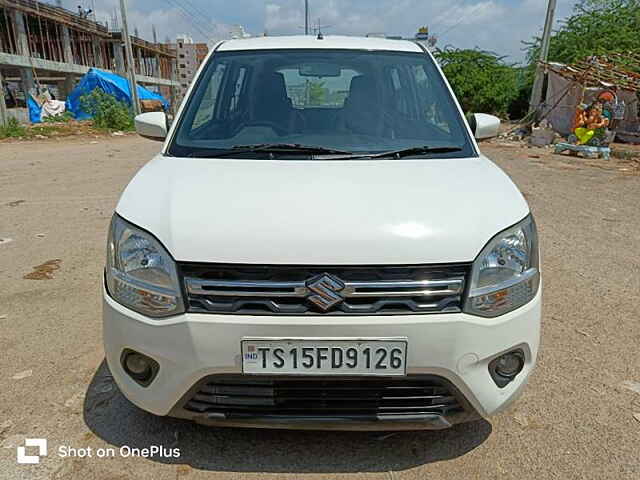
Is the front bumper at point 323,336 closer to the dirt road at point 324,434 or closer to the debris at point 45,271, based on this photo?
the dirt road at point 324,434

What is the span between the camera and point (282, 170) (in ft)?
7.30

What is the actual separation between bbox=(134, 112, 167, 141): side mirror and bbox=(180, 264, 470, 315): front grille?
149 cm

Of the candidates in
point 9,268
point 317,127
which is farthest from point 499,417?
point 9,268

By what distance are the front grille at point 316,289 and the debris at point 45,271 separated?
287 centimetres

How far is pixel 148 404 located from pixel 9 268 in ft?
10.0

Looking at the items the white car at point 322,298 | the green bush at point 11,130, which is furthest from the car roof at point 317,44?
the green bush at point 11,130

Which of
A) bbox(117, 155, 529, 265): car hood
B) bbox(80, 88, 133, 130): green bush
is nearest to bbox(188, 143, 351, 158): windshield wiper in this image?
bbox(117, 155, 529, 265): car hood

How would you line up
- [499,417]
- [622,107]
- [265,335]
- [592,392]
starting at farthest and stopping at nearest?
1. [622,107]
2. [592,392]
3. [499,417]
4. [265,335]

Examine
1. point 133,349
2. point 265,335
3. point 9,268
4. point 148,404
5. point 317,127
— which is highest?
point 317,127

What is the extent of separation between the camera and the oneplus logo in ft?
6.81

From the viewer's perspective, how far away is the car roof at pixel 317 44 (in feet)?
10.2

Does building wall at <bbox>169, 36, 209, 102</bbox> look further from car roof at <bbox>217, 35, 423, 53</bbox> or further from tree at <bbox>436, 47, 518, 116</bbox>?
car roof at <bbox>217, 35, 423, 53</bbox>

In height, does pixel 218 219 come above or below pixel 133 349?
above

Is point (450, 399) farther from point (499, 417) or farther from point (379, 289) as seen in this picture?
point (499, 417)
